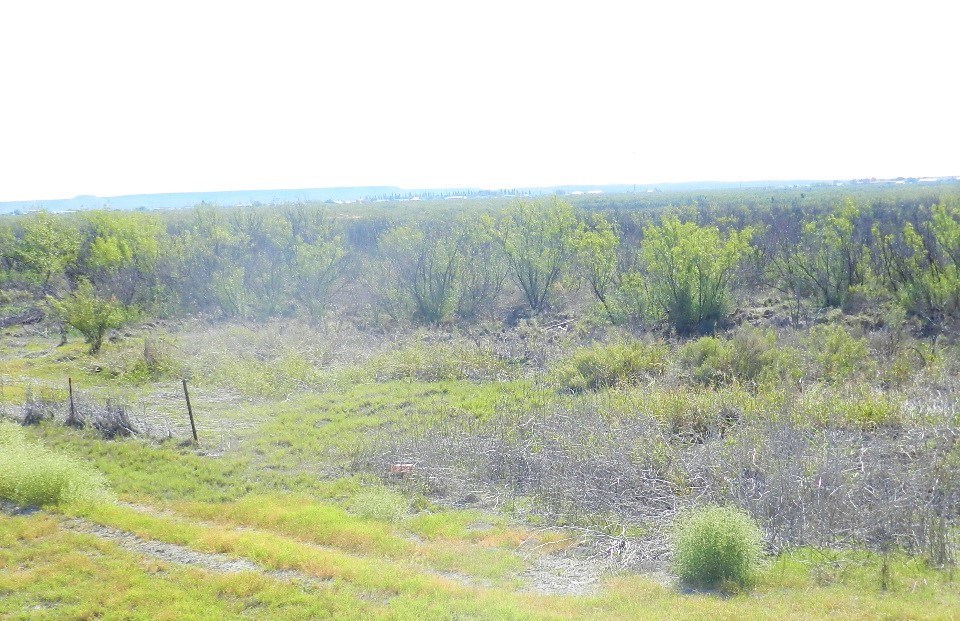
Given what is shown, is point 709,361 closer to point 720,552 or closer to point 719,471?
point 719,471

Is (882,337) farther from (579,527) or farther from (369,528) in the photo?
(369,528)

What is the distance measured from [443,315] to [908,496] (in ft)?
87.3

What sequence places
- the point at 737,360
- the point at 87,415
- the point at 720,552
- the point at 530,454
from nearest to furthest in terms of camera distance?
the point at 720,552 → the point at 530,454 → the point at 87,415 → the point at 737,360

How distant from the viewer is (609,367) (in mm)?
19375

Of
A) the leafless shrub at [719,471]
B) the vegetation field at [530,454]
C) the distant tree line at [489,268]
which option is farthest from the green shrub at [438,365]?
the distant tree line at [489,268]

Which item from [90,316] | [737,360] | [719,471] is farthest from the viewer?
[90,316]

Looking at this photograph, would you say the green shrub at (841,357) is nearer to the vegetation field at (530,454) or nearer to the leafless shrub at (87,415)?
the vegetation field at (530,454)

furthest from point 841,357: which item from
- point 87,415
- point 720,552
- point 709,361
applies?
point 87,415

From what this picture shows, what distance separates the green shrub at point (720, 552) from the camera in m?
8.48

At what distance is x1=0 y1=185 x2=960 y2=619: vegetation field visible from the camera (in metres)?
8.70

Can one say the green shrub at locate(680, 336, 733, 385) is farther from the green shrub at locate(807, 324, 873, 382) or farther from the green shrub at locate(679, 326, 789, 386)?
the green shrub at locate(807, 324, 873, 382)

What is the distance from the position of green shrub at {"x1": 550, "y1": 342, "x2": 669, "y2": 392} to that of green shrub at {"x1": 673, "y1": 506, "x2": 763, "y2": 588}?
9.95m

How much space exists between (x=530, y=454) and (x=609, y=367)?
632cm

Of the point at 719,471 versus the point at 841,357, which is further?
the point at 841,357
